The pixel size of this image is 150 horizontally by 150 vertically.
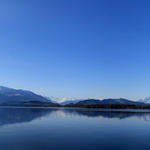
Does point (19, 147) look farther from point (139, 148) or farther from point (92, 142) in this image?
point (139, 148)

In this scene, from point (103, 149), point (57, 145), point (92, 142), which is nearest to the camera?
point (103, 149)

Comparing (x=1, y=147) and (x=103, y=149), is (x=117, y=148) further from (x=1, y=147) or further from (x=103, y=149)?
(x=1, y=147)

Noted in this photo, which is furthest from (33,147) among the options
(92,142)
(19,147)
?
(92,142)

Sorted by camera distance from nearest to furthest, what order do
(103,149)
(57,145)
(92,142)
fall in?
(103,149), (57,145), (92,142)

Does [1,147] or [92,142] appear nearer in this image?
[1,147]

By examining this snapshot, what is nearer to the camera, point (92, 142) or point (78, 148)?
point (78, 148)

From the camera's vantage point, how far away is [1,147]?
554 inches

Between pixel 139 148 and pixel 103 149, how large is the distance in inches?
134

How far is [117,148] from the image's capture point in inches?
572

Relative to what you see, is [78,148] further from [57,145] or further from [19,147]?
[19,147]

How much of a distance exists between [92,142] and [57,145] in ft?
12.0

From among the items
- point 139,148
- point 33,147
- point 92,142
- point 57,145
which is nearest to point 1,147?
point 33,147

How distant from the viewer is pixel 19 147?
1416 cm

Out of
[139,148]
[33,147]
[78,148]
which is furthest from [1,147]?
[139,148]
